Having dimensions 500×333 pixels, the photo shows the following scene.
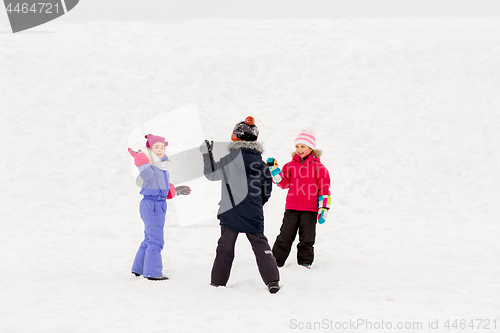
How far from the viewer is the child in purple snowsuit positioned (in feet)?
16.7

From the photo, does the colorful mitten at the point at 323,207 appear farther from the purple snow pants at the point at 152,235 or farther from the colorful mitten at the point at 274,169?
the purple snow pants at the point at 152,235

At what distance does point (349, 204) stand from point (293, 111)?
3747 millimetres

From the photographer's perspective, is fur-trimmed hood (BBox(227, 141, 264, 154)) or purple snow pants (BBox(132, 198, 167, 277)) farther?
purple snow pants (BBox(132, 198, 167, 277))

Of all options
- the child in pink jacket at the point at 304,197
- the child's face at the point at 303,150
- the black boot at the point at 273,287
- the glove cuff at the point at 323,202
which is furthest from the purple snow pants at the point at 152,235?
the glove cuff at the point at 323,202

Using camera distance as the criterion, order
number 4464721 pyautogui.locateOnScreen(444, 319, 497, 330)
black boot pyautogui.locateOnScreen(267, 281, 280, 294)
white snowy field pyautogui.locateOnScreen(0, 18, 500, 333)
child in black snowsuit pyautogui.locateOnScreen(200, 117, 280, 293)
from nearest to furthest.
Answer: number 4464721 pyautogui.locateOnScreen(444, 319, 497, 330), white snowy field pyautogui.locateOnScreen(0, 18, 500, 333), black boot pyautogui.locateOnScreen(267, 281, 280, 294), child in black snowsuit pyautogui.locateOnScreen(200, 117, 280, 293)

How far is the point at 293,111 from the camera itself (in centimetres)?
1168

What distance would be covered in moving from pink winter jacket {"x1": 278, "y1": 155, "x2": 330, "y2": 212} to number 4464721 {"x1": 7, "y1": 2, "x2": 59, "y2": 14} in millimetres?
17186

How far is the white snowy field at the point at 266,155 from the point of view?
14.6 feet

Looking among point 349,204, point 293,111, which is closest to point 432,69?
point 293,111

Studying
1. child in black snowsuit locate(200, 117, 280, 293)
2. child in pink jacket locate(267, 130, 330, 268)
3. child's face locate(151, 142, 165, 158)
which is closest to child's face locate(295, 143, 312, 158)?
child in pink jacket locate(267, 130, 330, 268)

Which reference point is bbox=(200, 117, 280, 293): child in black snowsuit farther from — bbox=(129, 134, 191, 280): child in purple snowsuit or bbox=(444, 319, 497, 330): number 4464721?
bbox=(444, 319, 497, 330): number 4464721

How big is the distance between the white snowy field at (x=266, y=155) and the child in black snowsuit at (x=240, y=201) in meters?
0.35

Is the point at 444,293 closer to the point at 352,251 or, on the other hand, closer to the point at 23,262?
the point at 352,251

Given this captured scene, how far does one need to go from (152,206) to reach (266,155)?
5.16m
